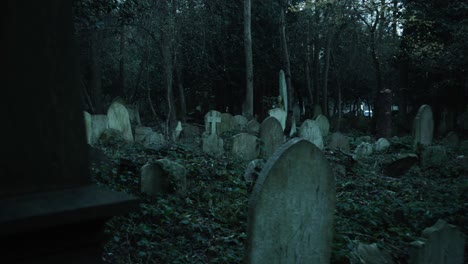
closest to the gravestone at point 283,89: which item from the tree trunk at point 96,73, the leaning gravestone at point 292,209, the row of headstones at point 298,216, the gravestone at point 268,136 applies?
the gravestone at point 268,136

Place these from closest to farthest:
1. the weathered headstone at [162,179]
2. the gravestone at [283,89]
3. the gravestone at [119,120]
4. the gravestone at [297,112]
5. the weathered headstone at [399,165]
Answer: the weathered headstone at [162,179], the weathered headstone at [399,165], the gravestone at [119,120], the gravestone at [283,89], the gravestone at [297,112]

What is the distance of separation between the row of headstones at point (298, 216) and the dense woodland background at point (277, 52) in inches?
333

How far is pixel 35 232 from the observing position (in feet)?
5.39

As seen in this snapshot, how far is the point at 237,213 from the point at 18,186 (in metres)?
4.03

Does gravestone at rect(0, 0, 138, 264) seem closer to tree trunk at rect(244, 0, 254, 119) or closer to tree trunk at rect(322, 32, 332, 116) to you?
tree trunk at rect(244, 0, 254, 119)

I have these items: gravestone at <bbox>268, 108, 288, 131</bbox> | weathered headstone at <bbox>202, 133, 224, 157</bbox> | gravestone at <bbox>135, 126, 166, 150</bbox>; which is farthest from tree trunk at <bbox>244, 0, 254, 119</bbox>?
weathered headstone at <bbox>202, 133, 224, 157</bbox>

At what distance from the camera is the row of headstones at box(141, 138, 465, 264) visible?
329 centimetres

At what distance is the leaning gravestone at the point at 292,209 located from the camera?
3.29 metres

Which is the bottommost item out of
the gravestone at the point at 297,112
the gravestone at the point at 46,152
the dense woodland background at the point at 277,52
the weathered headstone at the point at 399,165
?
the weathered headstone at the point at 399,165

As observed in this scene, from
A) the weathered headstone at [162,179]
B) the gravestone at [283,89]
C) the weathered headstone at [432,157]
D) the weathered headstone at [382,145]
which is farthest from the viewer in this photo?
the gravestone at [283,89]

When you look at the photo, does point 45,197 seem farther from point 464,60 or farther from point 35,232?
point 464,60

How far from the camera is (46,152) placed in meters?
Answer: 1.78

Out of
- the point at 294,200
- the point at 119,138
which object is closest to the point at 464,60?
the point at 119,138

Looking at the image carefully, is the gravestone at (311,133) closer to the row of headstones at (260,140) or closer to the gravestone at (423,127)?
the row of headstones at (260,140)
